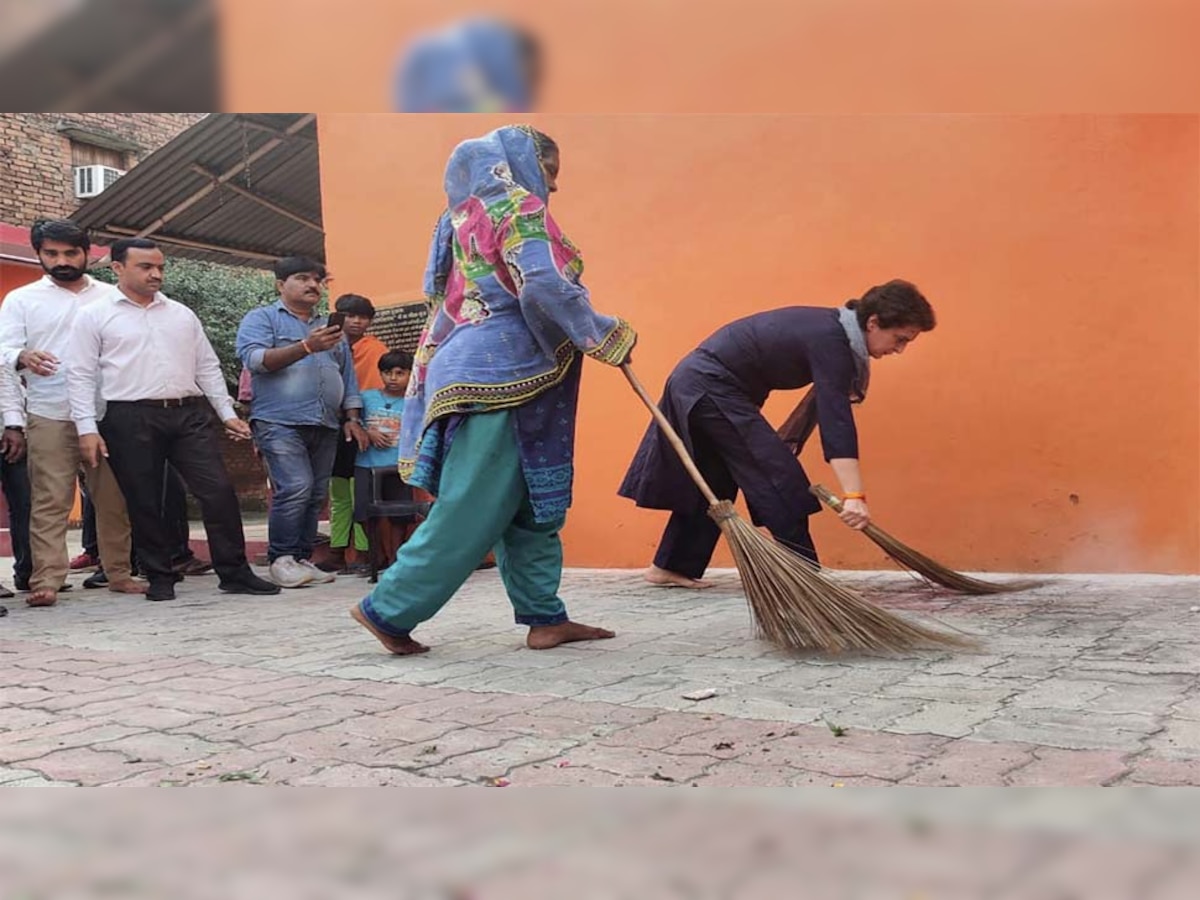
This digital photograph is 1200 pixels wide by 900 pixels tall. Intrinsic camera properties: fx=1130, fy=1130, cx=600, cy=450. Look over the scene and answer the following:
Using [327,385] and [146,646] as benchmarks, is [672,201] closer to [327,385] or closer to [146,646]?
[327,385]

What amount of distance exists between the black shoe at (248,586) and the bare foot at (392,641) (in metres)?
1.83

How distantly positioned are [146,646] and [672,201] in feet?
9.82

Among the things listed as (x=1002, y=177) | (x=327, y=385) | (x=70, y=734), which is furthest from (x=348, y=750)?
(x=1002, y=177)

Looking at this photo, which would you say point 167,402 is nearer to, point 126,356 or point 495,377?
point 126,356

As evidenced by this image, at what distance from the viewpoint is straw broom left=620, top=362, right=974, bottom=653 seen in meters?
3.08

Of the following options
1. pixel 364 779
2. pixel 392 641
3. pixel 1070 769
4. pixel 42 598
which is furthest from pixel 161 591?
pixel 1070 769

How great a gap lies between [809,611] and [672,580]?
1.63 m

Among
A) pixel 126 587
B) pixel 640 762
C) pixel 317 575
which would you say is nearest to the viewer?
pixel 640 762

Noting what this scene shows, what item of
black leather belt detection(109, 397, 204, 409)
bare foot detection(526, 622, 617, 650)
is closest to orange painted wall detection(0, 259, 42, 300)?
black leather belt detection(109, 397, 204, 409)

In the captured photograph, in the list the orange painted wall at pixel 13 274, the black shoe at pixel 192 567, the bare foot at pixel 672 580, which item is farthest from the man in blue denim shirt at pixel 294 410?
the orange painted wall at pixel 13 274

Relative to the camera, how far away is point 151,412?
15.7 feet

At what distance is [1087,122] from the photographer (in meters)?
4.62

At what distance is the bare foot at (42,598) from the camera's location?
15.3 ft

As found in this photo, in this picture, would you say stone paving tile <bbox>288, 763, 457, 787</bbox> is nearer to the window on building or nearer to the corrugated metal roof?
the corrugated metal roof
